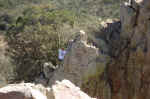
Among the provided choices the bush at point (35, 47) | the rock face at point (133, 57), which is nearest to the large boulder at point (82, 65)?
the rock face at point (133, 57)

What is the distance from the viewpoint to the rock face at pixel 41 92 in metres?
3.65

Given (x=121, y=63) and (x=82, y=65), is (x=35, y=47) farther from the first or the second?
(x=121, y=63)

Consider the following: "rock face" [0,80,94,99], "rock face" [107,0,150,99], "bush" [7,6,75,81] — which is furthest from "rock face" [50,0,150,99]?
"rock face" [0,80,94,99]

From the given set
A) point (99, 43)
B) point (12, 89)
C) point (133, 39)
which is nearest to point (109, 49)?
point (99, 43)

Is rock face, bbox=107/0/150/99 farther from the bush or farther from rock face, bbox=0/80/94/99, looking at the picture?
rock face, bbox=0/80/94/99

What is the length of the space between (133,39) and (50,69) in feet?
11.2

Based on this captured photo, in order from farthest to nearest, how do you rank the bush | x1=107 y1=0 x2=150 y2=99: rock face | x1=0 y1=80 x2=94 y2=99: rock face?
the bush < x1=107 y1=0 x2=150 y2=99: rock face < x1=0 y1=80 x2=94 y2=99: rock face

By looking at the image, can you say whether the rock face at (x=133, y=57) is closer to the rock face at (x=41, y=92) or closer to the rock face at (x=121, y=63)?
the rock face at (x=121, y=63)

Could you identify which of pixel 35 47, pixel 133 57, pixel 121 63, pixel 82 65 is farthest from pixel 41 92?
pixel 35 47

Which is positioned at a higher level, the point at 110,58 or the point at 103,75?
the point at 110,58

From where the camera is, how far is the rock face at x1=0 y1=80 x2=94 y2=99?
3652mm

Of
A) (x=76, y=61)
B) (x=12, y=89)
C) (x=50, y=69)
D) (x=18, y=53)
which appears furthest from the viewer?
(x=18, y=53)

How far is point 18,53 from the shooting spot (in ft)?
41.9

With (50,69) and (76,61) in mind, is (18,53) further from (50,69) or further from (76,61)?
(76,61)
